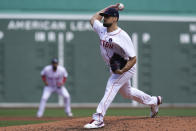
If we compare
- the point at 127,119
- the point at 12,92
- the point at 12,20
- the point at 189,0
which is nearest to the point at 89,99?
the point at 12,92

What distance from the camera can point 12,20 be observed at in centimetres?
1542

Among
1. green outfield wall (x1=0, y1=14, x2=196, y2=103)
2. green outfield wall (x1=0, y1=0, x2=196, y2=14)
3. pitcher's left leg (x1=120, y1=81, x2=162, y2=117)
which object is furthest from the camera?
green outfield wall (x1=0, y1=0, x2=196, y2=14)

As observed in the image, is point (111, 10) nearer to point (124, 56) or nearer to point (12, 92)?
point (124, 56)

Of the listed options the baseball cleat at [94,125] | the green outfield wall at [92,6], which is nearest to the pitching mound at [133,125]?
the baseball cleat at [94,125]

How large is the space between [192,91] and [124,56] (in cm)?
971

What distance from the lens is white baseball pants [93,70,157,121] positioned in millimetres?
6196

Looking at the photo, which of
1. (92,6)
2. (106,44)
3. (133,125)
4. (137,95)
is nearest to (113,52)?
(106,44)

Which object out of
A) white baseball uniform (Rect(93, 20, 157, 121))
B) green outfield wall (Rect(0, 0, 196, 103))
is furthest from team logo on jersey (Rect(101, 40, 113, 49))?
green outfield wall (Rect(0, 0, 196, 103))

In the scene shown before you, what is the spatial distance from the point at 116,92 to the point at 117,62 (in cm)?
41

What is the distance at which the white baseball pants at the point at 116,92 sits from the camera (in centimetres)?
620

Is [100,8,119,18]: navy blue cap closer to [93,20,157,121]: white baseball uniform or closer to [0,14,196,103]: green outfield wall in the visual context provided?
[93,20,157,121]: white baseball uniform

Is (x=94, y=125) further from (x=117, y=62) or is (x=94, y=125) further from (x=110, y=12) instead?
(x=110, y=12)

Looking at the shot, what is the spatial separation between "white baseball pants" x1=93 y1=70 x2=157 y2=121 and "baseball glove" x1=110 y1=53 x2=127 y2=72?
5.3 inches

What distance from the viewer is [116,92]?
634 centimetres
